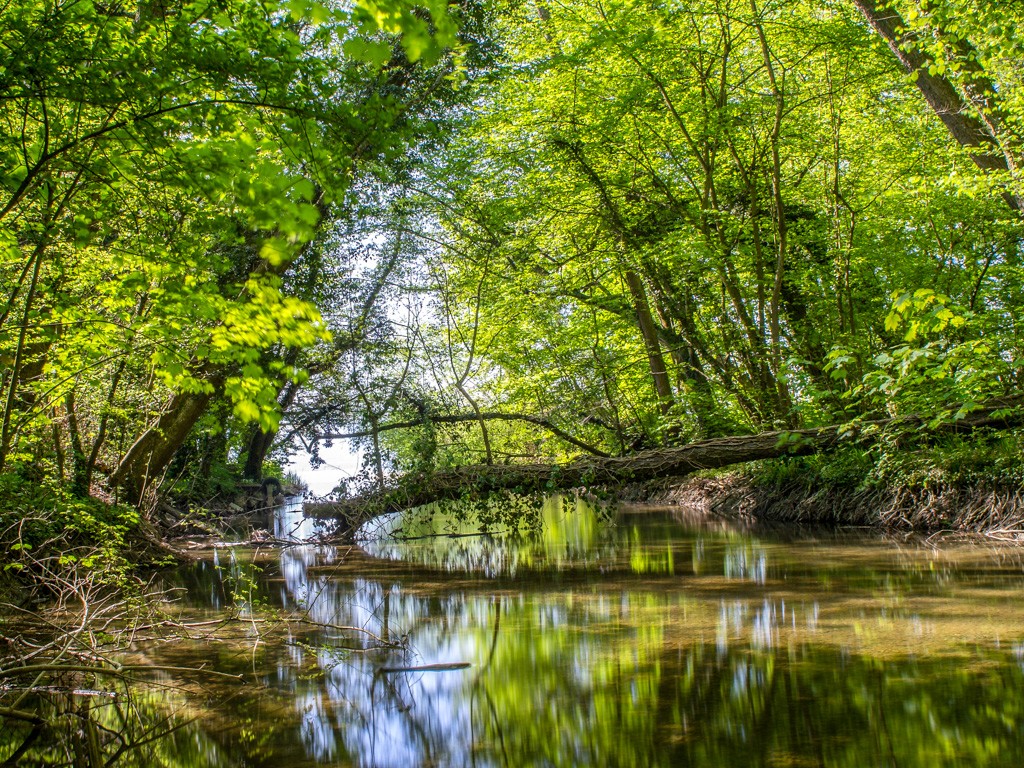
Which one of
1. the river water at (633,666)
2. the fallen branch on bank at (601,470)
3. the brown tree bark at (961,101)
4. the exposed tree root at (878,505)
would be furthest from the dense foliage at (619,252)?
the river water at (633,666)

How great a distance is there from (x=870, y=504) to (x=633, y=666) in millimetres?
7157

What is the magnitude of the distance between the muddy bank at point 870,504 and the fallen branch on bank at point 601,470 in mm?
773

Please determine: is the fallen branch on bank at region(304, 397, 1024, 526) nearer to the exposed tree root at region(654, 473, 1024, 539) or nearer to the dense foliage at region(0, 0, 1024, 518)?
the dense foliage at region(0, 0, 1024, 518)

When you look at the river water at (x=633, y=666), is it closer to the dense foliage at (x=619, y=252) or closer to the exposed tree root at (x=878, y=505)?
the exposed tree root at (x=878, y=505)

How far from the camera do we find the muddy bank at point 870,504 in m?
8.38

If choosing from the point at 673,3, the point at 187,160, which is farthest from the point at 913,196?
the point at 187,160

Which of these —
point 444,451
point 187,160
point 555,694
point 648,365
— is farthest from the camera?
point 648,365

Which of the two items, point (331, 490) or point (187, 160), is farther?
point (331, 490)

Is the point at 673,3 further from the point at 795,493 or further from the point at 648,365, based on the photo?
the point at 795,493

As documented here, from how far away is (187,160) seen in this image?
137 inches

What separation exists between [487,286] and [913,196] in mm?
7194

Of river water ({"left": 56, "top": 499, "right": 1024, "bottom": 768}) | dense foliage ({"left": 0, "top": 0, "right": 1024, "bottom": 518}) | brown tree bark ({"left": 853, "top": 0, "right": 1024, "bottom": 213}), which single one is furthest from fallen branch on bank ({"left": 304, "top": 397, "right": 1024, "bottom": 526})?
brown tree bark ({"left": 853, "top": 0, "right": 1024, "bottom": 213})

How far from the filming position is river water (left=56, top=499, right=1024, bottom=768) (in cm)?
323

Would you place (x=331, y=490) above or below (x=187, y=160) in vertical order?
below
